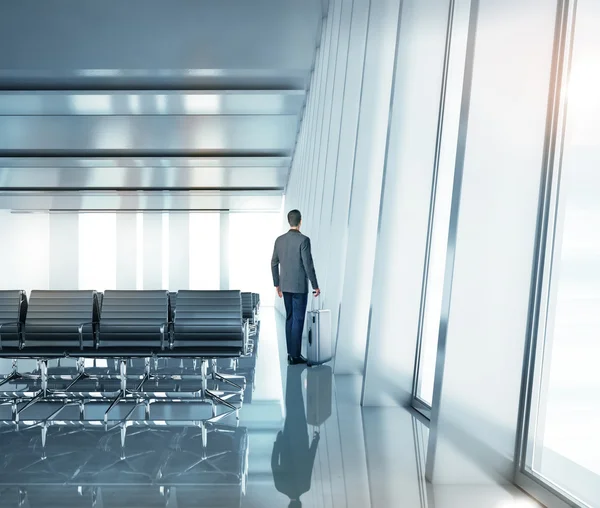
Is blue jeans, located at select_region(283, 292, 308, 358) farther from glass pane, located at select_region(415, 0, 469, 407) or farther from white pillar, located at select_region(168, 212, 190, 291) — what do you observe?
white pillar, located at select_region(168, 212, 190, 291)

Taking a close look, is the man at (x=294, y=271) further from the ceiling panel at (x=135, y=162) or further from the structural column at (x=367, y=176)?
the ceiling panel at (x=135, y=162)

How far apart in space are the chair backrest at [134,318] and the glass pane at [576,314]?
3.87 metres

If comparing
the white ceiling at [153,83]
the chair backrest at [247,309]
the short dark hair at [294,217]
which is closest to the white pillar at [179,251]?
the white ceiling at [153,83]

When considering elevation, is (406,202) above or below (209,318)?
above

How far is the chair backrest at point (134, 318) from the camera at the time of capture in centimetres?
641

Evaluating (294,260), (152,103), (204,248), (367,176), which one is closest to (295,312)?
(294,260)

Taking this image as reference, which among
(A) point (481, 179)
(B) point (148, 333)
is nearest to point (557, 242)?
(A) point (481, 179)

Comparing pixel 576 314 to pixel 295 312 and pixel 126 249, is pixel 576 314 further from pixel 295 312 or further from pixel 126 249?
pixel 126 249

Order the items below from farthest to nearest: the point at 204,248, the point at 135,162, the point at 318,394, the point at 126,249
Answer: the point at 126,249, the point at 204,248, the point at 135,162, the point at 318,394

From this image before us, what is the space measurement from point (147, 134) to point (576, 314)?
13170mm

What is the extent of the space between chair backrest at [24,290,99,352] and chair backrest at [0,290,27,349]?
0.15 meters

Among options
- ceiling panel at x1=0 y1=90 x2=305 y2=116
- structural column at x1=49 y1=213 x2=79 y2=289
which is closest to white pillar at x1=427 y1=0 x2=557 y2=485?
ceiling panel at x1=0 y1=90 x2=305 y2=116

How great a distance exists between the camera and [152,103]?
12.1m

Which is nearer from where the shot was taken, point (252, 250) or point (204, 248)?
point (204, 248)
